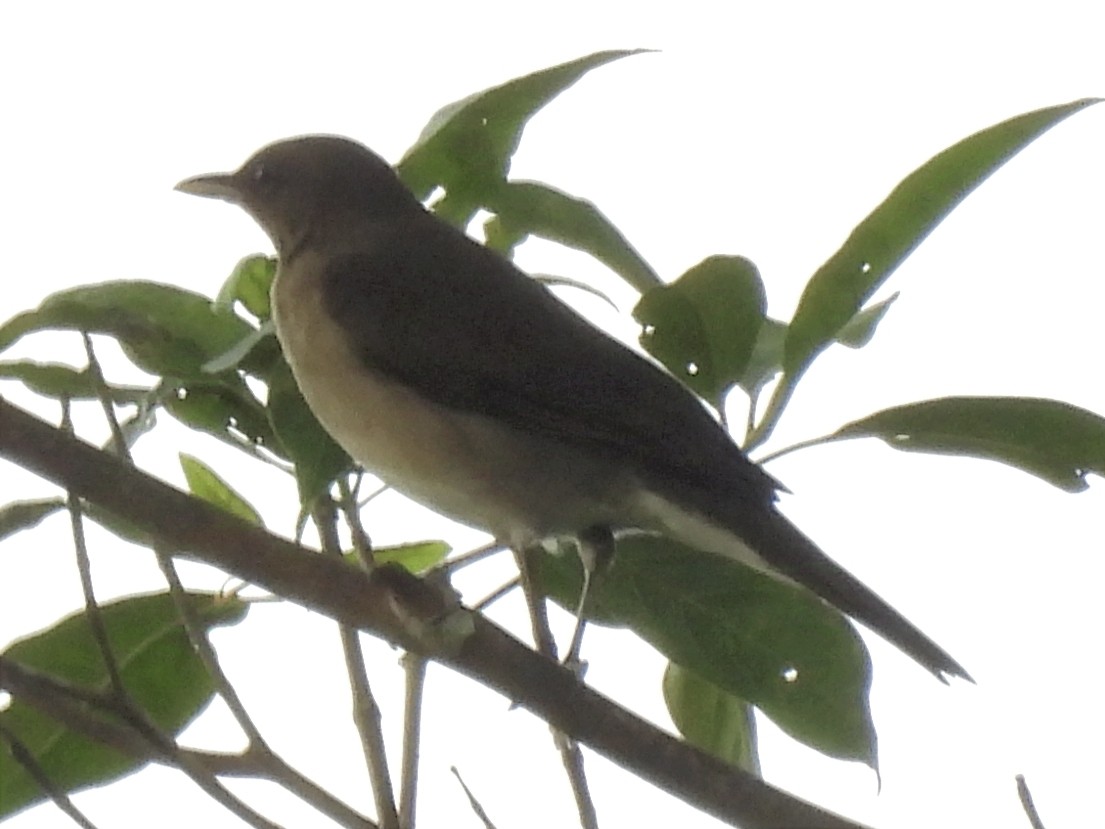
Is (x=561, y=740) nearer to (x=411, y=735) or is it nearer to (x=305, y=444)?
(x=411, y=735)

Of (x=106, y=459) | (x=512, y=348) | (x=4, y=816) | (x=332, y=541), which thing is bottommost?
(x=4, y=816)

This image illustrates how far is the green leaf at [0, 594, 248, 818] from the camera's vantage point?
181 centimetres

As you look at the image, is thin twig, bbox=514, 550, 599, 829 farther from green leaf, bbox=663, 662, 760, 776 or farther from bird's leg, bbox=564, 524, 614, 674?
green leaf, bbox=663, 662, 760, 776

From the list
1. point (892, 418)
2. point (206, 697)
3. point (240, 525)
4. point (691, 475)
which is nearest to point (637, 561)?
point (691, 475)

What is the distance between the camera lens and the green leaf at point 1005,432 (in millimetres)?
1854

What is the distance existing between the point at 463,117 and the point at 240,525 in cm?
69

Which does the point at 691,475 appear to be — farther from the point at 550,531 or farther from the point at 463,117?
the point at 463,117

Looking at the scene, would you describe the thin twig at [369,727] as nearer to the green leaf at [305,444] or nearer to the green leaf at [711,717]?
the green leaf at [305,444]

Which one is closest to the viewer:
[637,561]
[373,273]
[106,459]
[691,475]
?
[106,459]

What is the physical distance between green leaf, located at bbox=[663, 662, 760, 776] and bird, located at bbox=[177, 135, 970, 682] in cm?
18

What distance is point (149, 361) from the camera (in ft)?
5.91

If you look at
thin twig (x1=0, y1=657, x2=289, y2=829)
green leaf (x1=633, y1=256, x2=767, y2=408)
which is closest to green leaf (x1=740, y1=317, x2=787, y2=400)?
green leaf (x1=633, y1=256, x2=767, y2=408)

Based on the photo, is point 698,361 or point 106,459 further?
point 698,361

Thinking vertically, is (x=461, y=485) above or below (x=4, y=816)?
above
